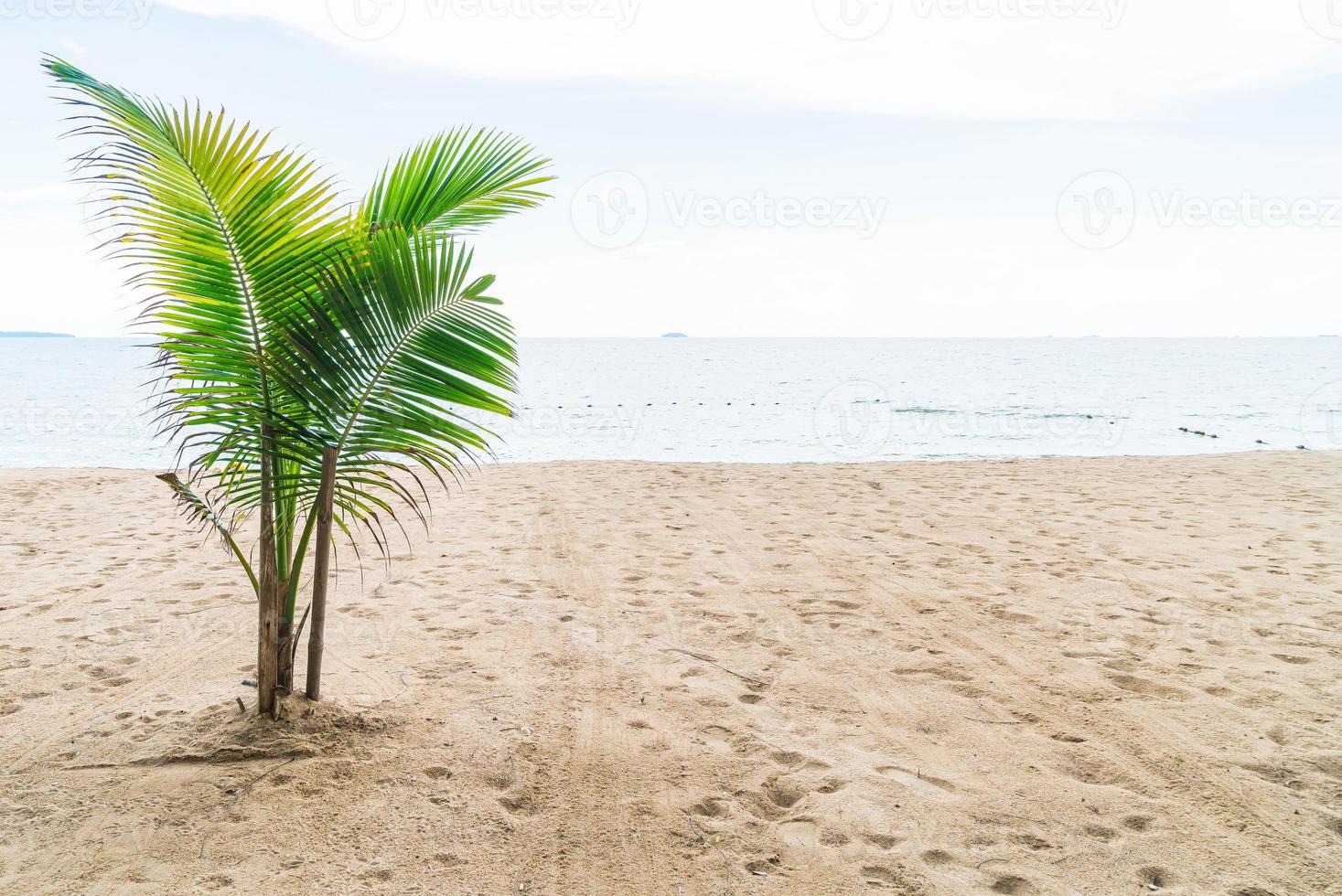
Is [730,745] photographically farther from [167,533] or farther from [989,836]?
[167,533]

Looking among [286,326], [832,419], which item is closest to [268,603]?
[286,326]

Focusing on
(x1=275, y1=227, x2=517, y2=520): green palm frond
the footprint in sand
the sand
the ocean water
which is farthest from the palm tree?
the ocean water

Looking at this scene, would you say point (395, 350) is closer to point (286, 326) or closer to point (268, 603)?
point (286, 326)

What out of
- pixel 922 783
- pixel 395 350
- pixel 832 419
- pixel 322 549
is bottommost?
pixel 922 783

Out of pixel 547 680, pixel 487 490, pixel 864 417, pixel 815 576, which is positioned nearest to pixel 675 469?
pixel 487 490

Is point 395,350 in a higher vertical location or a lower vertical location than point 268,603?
higher

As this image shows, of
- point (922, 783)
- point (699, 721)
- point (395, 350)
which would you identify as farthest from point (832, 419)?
point (395, 350)

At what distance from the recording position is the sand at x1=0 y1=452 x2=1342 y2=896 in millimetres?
2424

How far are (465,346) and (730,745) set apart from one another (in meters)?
1.88

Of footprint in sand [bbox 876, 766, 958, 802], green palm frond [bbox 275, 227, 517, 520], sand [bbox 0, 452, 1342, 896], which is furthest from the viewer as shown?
footprint in sand [bbox 876, 766, 958, 802]

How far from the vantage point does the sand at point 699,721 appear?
2.42m

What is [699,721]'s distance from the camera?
3340mm

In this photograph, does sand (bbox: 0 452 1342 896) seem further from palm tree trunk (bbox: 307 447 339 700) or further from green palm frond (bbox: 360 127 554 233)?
green palm frond (bbox: 360 127 554 233)

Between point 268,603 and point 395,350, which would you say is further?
point 268,603
